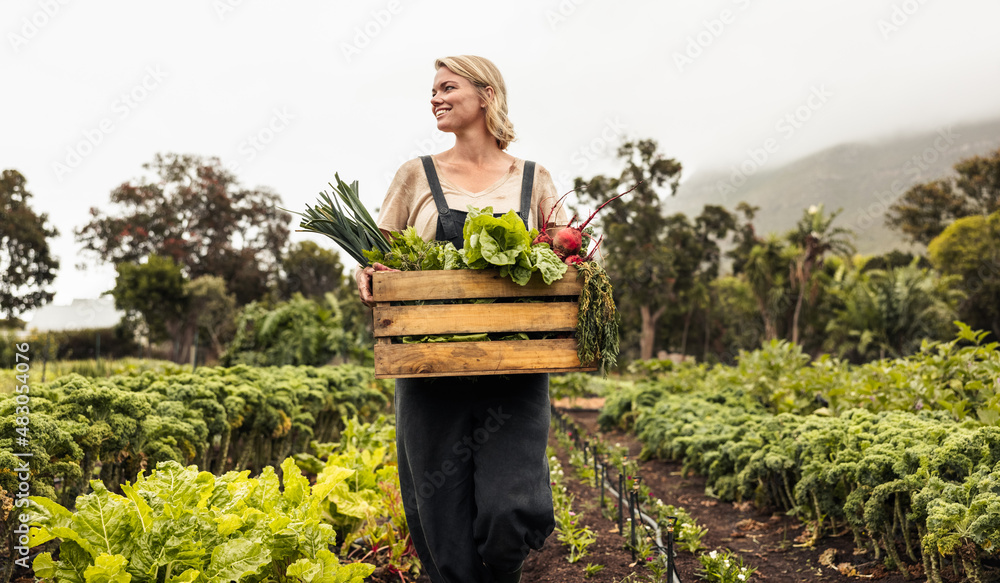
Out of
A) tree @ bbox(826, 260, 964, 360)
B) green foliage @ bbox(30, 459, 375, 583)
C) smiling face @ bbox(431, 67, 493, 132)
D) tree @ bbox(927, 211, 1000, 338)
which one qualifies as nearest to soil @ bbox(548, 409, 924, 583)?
green foliage @ bbox(30, 459, 375, 583)

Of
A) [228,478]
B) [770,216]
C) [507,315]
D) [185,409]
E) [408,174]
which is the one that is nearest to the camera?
[507,315]

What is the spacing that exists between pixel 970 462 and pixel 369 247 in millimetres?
2860

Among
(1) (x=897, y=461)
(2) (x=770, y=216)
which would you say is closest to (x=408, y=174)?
(1) (x=897, y=461)

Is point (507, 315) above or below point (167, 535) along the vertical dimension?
above

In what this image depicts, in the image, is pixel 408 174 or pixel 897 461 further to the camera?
pixel 897 461

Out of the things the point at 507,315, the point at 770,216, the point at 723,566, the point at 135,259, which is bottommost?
the point at 723,566

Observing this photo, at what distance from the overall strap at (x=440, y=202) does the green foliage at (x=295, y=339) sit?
31.9 ft

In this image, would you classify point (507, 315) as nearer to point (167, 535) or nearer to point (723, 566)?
point (167, 535)

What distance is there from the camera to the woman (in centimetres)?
218

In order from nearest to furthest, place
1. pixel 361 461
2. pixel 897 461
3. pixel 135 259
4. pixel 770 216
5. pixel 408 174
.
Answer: pixel 408 174 → pixel 897 461 → pixel 361 461 → pixel 135 259 → pixel 770 216

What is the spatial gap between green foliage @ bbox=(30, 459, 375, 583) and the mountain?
407 ft

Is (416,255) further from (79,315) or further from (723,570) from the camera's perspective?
(79,315)

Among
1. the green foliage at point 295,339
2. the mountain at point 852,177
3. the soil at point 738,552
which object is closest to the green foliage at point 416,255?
the soil at point 738,552

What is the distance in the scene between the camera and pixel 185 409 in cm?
380
